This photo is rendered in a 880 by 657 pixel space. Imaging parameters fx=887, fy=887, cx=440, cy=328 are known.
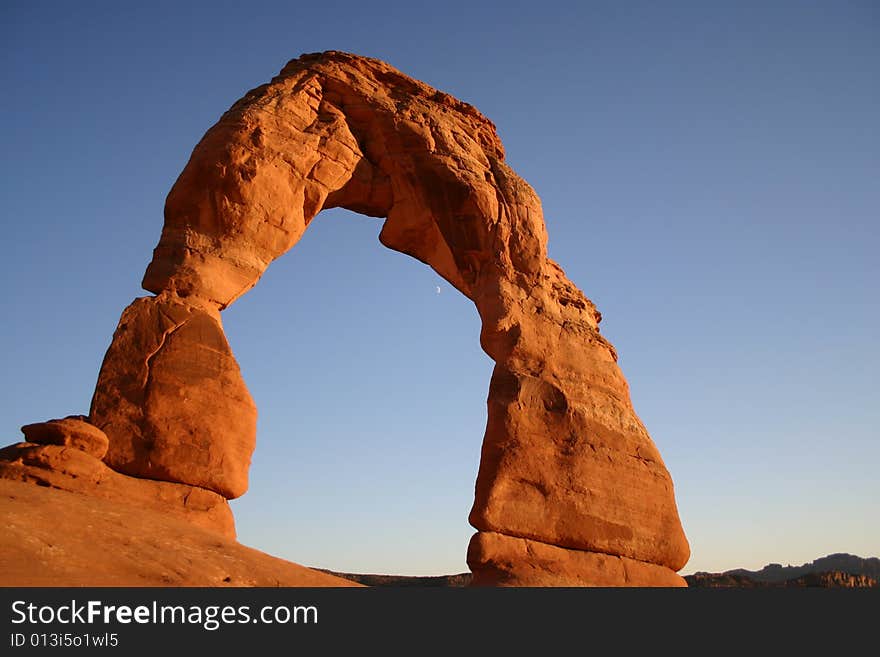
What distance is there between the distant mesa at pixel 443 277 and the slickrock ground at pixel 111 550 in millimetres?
895

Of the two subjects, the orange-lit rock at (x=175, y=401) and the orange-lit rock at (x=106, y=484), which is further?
the orange-lit rock at (x=175, y=401)

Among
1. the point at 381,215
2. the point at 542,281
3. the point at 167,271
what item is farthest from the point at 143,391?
the point at 542,281

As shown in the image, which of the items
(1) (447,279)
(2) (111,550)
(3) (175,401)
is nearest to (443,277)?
(1) (447,279)

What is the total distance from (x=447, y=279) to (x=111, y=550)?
10.2 m

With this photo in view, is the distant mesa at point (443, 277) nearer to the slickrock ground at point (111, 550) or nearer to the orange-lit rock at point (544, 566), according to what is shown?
the orange-lit rock at point (544, 566)

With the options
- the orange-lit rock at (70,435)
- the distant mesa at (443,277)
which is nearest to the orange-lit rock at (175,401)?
the distant mesa at (443,277)

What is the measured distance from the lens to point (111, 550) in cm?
880

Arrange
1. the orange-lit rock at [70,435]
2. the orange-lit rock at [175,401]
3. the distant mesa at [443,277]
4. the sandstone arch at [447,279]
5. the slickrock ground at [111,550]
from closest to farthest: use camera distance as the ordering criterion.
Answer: the slickrock ground at [111,550] < the orange-lit rock at [70,435] < the orange-lit rock at [175,401] < the distant mesa at [443,277] < the sandstone arch at [447,279]

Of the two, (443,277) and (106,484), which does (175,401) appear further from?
(443,277)

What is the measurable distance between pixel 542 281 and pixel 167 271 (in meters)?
7.39

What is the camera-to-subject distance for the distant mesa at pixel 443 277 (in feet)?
39.5

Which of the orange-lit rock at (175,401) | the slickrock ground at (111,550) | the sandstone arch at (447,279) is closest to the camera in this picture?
the slickrock ground at (111,550)

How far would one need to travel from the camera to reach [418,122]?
1722cm

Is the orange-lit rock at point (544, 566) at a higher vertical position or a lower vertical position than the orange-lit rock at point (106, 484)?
lower
